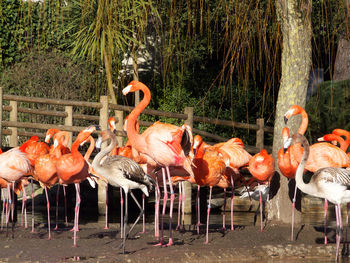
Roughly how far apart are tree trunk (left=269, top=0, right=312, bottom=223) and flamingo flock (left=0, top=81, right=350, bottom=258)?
0.28 metres

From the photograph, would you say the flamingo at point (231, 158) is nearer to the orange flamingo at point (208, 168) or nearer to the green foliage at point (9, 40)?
the orange flamingo at point (208, 168)

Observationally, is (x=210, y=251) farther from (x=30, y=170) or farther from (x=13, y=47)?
(x=13, y=47)

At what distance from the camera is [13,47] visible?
1592cm

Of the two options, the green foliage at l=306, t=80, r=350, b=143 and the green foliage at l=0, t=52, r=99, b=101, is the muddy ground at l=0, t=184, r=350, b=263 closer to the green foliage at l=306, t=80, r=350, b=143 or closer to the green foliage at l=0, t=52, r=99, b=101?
the green foliage at l=306, t=80, r=350, b=143

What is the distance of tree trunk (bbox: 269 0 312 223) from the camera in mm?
7184

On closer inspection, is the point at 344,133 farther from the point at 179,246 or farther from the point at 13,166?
the point at 13,166

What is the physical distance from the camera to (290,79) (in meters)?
7.50

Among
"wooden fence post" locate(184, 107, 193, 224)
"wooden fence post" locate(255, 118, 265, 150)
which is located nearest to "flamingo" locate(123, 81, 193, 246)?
"wooden fence post" locate(184, 107, 193, 224)

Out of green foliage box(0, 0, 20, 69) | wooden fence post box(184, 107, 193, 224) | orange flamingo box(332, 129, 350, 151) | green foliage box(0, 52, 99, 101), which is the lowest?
wooden fence post box(184, 107, 193, 224)

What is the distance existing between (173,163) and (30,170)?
5.76 feet

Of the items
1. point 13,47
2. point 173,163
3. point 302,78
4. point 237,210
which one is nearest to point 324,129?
point 237,210

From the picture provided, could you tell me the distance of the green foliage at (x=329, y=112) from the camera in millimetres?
11906

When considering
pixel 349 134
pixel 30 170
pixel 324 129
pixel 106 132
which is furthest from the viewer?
pixel 324 129

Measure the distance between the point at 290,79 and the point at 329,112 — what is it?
15.5 feet
